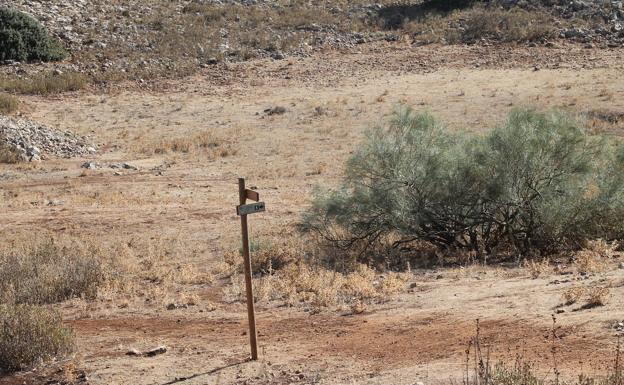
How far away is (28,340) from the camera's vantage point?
29.0 ft

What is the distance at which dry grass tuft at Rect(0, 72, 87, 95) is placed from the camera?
30902mm

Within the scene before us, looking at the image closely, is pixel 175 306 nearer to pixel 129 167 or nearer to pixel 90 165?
pixel 129 167

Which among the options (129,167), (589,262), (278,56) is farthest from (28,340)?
(278,56)

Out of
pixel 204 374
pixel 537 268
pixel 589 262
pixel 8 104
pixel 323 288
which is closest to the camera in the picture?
pixel 204 374

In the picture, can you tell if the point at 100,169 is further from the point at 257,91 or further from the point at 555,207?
the point at 555,207

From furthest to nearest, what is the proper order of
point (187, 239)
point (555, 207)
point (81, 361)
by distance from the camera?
1. point (187, 239)
2. point (555, 207)
3. point (81, 361)

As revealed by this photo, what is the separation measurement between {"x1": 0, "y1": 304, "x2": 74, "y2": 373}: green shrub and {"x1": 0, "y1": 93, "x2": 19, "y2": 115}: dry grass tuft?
762 inches

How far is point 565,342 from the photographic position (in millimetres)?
8070

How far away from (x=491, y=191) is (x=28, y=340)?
7.61m

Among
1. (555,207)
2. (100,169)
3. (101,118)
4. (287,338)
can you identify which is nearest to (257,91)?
(101,118)

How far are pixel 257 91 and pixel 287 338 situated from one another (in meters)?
22.4

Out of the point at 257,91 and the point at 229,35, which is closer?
the point at 257,91

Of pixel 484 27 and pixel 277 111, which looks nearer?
pixel 277 111

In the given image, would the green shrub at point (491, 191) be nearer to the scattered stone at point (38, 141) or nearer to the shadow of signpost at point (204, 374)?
the shadow of signpost at point (204, 374)
